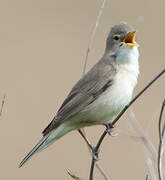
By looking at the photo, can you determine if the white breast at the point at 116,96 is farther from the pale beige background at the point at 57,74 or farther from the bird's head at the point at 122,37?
the pale beige background at the point at 57,74

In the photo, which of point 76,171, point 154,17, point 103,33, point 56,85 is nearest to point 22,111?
point 56,85

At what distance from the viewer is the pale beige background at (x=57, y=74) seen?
22.8ft

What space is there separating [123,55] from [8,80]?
4.14m

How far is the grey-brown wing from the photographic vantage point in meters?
4.54

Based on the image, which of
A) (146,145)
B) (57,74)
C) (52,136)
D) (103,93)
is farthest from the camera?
(57,74)

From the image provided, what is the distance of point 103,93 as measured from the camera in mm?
4621

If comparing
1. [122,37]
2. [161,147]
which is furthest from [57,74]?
[161,147]

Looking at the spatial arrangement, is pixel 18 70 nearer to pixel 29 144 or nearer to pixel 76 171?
pixel 29 144

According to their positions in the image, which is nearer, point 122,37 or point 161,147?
point 161,147

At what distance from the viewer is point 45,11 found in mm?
10273

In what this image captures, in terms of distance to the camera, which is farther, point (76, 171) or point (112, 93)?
point (76, 171)

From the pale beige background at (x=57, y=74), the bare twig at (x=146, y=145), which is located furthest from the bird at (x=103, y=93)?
the pale beige background at (x=57, y=74)

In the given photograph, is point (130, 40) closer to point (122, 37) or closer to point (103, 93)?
point (122, 37)

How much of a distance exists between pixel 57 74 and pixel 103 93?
413 centimetres
